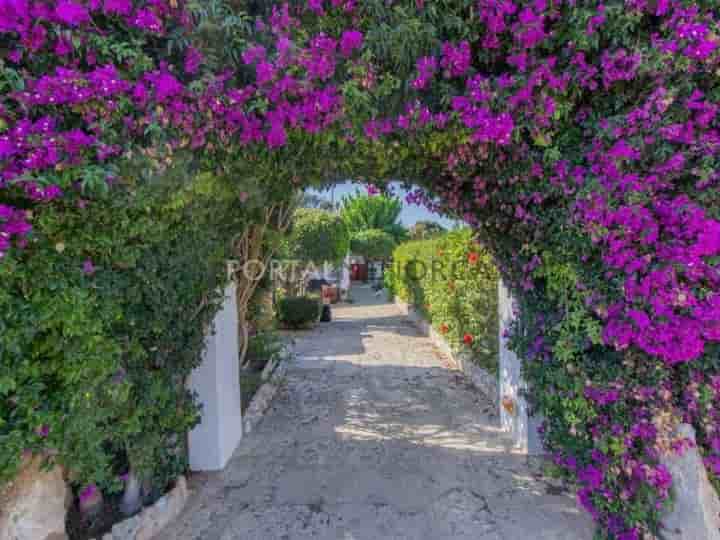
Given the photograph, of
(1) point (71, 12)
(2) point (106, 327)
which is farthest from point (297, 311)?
(1) point (71, 12)

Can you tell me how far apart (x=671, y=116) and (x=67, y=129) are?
3.96 m

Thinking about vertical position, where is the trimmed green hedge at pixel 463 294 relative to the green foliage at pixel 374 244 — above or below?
below

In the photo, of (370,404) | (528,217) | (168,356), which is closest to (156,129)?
(168,356)

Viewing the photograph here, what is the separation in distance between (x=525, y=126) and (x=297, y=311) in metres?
10.8

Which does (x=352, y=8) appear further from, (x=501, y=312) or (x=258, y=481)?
(x=258, y=481)

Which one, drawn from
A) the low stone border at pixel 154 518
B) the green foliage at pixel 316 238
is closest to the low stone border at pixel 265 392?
the low stone border at pixel 154 518

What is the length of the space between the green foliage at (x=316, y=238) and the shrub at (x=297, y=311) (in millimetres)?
3814

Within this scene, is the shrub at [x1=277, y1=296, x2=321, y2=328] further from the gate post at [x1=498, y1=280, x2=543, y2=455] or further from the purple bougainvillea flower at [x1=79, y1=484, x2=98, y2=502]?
the purple bougainvillea flower at [x1=79, y1=484, x2=98, y2=502]

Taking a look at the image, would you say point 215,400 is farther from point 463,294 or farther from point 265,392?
point 463,294

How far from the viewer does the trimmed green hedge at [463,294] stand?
6.58 meters

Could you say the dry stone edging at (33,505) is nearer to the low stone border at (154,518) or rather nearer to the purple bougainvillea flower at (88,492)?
the purple bougainvillea flower at (88,492)

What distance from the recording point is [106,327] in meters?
2.65

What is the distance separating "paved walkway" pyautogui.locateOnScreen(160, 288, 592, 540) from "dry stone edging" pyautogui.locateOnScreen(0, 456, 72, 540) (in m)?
0.87

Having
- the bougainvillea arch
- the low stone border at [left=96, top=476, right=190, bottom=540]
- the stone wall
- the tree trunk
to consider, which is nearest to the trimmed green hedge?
the stone wall
